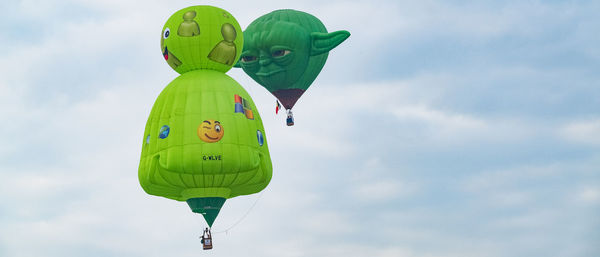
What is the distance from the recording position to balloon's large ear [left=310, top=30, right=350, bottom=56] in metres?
43.8

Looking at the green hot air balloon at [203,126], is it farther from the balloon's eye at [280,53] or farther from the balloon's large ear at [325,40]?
the balloon's large ear at [325,40]

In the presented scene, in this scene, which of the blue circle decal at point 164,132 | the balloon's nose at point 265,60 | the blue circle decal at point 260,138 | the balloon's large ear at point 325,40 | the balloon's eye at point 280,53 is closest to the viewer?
the blue circle decal at point 164,132

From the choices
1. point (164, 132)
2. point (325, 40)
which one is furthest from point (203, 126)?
point (325, 40)

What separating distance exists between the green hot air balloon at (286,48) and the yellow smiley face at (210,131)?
8.00 metres

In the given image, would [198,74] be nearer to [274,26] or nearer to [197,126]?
[197,126]

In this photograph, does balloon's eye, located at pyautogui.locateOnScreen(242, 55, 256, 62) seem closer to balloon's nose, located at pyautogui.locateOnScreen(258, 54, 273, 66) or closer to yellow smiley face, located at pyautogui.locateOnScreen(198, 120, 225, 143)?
balloon's nose, located at pyautogui.locateOnScreen(258, 54, 273, 66)

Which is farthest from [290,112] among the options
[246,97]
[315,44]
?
[246,97]

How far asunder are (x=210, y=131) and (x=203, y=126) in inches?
10.8

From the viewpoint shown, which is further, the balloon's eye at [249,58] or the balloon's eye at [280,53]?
the balloon's eye at [249,58]

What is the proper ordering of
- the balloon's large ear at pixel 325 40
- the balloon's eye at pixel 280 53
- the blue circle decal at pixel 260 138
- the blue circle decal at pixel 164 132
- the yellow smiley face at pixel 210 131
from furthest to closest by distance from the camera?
the balloon's large ear at pixel 325 40
the balloon's eye at pixel 280 53
the blue circle decal at pixel 260 138
the blue circle decal at pixel 164 132
the yellow smiley face at pixel 210 131

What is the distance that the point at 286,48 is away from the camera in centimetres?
4325

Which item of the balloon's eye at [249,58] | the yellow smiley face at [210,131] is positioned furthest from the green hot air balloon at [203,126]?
the balloon's eye at [249,58]

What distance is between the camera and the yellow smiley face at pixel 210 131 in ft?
117

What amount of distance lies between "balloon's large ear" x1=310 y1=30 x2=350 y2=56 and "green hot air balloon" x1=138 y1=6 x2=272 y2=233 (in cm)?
606
